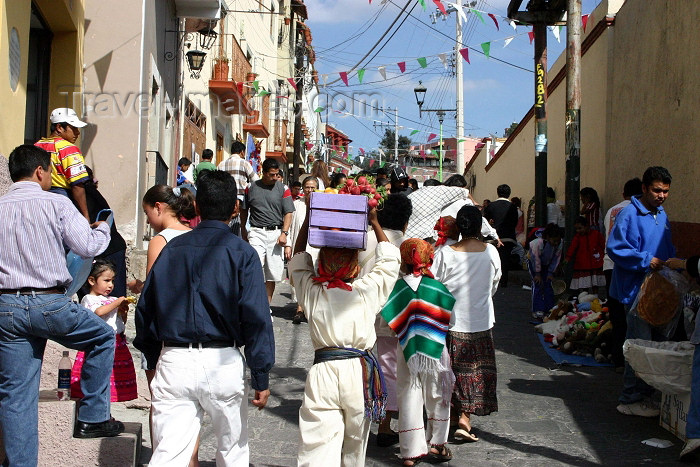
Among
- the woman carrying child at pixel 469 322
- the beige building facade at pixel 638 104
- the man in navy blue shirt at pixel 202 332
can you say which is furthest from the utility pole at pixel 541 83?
the man in navy blue shirt at pixel 202 332

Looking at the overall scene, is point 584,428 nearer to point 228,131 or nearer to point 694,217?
point 694,217

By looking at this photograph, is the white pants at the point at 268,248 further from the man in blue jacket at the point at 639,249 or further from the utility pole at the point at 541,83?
the utility pole at the point at 541,83

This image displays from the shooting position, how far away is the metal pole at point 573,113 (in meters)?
11.4

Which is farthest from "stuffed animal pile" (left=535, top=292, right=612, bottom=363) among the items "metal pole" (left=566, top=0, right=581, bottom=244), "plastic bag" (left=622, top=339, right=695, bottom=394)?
"plastic bag" (left=622, top=339, right=695, bottom=394)

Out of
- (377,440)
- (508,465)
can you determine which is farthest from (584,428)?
(377,440)

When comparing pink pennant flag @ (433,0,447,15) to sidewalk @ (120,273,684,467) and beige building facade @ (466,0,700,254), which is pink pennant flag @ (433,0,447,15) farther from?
sidewalk @ (120,273,684,467)

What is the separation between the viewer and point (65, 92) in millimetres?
9688

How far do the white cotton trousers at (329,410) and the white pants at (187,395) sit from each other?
0.47m

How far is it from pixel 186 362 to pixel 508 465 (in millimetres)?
2551

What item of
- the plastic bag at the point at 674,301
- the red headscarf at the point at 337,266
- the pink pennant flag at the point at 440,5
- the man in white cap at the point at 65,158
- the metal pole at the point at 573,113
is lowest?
the plastic bag at the point at 674,301

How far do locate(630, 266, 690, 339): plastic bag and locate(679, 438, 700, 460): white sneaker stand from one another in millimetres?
1185

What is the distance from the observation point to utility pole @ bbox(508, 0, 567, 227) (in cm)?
1403

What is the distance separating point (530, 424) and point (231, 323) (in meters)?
3.28

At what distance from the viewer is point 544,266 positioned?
37.5 feet
